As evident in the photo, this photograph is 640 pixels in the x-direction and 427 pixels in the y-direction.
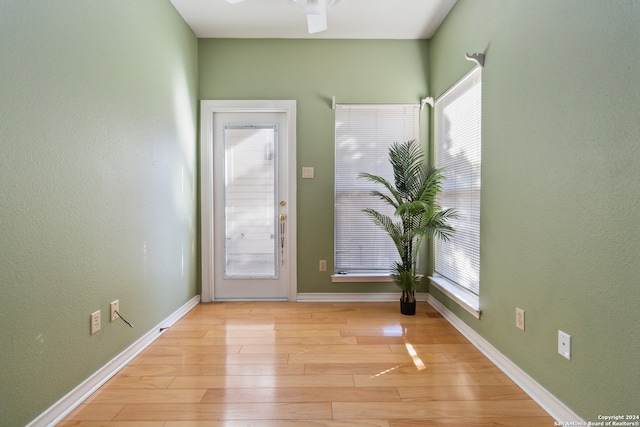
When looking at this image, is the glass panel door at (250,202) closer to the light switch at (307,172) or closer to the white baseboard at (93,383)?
the light switch at (307,172)

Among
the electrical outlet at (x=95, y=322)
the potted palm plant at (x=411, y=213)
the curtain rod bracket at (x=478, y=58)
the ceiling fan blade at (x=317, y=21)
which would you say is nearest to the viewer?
the electrical outlet at (x=95, y=322)

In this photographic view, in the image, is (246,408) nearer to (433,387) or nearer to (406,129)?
(433,387)

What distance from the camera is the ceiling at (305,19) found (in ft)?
9.04

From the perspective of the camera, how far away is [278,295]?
11.3 ft

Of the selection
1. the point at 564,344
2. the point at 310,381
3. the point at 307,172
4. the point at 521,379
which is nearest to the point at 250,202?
the point at 307,172

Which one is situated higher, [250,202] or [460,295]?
[250,202]

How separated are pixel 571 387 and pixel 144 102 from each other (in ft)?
9.66

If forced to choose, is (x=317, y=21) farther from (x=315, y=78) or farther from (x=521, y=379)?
(x=521, y=379)

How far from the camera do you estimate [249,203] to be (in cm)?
341

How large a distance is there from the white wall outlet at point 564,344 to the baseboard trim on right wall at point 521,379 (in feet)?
0.77

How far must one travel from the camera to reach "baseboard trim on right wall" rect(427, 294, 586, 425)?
152cm

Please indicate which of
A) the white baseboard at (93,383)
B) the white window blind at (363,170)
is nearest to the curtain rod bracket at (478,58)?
the white window blind at (363,170)

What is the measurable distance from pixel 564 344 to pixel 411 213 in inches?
59.2

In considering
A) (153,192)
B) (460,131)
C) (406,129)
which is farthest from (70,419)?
(406,129)
